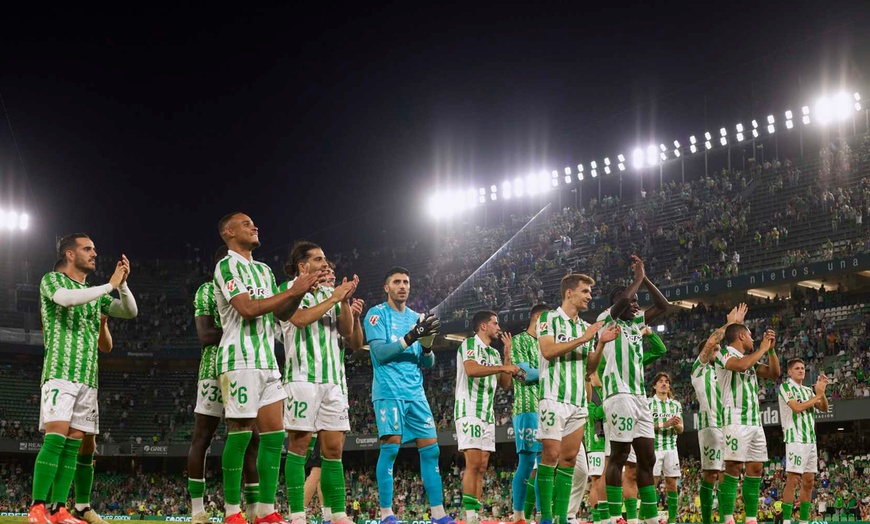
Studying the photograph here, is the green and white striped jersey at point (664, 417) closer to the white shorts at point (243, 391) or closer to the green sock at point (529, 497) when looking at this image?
the green sock at point (529, 497)

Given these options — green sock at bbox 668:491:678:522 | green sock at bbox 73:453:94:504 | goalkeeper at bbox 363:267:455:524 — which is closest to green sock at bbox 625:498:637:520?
green sock at bbox 668:491:678:522

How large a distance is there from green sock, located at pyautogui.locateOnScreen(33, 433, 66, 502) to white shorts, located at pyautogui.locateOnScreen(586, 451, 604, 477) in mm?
8225

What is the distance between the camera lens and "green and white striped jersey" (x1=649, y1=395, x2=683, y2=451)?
15742 mm

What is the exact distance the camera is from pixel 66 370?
26.7 feet

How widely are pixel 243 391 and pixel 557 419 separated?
3.98 m

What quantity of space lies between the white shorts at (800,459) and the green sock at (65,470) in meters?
11.2

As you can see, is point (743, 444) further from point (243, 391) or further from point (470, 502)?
point (243, 391)

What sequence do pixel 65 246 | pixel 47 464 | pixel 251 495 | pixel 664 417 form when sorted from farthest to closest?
pixel 664 417
pixel 65 246
pixel 251 495
pixel 47 464

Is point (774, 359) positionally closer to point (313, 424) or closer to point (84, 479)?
point (313, 424)

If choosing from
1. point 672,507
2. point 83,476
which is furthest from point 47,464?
point 672,507

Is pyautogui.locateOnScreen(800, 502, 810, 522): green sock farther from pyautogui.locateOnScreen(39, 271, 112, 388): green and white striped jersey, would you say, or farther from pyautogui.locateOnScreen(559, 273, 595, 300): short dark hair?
pyautogui.locateOnScreen(39, 271, 112, 388): green and white striped jersey

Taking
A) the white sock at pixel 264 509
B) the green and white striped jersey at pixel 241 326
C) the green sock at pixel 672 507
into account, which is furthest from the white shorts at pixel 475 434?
the green and white striped jersey at pixel 241 326

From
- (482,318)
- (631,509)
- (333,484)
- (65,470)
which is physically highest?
(482,318)

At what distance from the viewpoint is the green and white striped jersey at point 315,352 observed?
8477 mm
